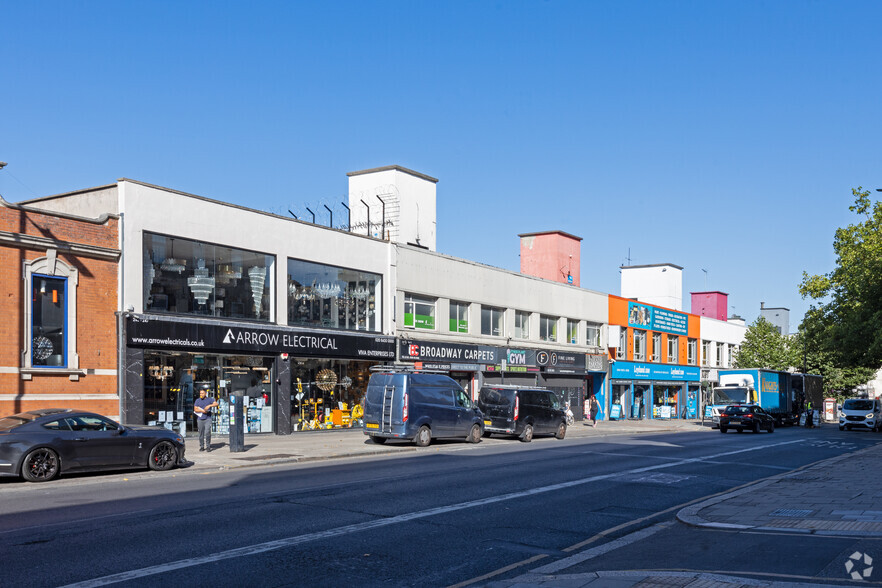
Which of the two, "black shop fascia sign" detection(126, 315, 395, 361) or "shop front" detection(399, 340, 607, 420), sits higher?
"black shop fascia sign" detection(126, 315, 395, 361)

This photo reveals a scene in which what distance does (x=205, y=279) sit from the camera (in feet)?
86.5

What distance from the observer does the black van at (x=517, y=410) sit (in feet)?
95.2

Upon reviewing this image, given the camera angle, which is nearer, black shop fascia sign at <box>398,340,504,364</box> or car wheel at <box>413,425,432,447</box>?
car wheel at <box>413,425,432,447</box>

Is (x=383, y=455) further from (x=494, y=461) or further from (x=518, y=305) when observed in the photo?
(x=518, y=305)

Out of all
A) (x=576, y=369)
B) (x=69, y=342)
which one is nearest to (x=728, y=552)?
(x=69, y=342)

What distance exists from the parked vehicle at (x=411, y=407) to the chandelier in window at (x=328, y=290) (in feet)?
19.6

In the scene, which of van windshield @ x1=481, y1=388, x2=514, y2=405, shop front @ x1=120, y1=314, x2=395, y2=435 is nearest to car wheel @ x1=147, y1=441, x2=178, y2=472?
shop front @ x1=120, y1=314, x2=395, y2=435

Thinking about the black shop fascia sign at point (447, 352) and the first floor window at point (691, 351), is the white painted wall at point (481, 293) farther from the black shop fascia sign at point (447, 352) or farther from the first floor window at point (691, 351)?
the first floor window at point (691, 351)

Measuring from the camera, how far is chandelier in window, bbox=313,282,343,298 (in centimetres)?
3100

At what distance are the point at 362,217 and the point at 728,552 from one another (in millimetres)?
32776

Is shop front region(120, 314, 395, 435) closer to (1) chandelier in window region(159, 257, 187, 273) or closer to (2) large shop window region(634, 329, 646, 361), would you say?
(1) chandelier in window region(159, 257, 187, 273)

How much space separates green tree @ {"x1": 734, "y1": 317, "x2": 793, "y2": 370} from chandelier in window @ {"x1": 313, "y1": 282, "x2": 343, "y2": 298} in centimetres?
5156

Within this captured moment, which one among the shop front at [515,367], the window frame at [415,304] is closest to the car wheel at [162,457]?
the shop front at [515,367]

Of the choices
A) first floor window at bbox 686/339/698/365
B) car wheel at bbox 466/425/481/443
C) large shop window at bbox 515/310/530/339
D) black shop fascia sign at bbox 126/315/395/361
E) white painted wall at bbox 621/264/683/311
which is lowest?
car wheel at bbox 466/425/481/443
